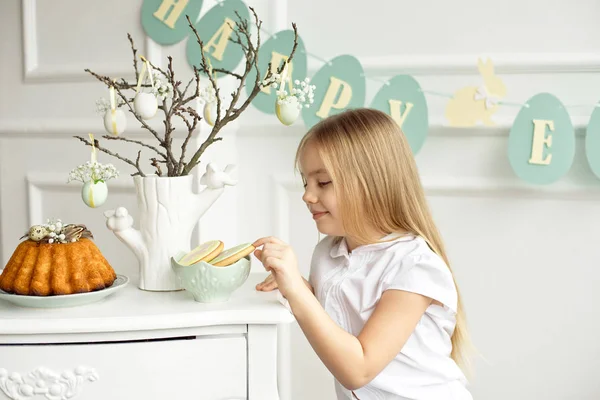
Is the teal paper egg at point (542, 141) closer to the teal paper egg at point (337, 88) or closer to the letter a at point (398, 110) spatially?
the letter a at point (398, 110)

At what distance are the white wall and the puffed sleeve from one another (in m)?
0.53

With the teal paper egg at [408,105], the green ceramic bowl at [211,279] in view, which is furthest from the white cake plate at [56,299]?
the teal paper egg at [408,105]

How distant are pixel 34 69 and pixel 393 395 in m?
1.20

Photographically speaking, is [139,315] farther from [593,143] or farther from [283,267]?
[593,143]

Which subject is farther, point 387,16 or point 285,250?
point 387,16

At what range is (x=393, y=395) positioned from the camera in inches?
43.4

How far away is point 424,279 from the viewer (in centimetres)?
105

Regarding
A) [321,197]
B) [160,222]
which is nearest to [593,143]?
[321,197]

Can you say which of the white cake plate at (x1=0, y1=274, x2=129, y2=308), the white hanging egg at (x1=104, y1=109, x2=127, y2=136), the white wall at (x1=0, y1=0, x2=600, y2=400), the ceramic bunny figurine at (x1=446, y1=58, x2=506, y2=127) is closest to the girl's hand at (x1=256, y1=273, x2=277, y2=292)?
the white cake plate at (x1=0, y1=274, x2=129, y2=308)

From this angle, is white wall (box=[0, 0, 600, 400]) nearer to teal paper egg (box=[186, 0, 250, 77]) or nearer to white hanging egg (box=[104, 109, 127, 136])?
teal paper egg (box=[186, 0, 250, 77])

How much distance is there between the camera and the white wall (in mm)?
1538

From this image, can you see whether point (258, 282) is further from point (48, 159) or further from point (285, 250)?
point (48, 159)

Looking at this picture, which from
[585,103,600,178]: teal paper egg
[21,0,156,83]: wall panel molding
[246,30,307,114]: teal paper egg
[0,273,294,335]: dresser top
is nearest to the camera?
[0,273,294,335]: dresser top

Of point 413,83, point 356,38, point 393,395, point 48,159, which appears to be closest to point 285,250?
point 393,395
